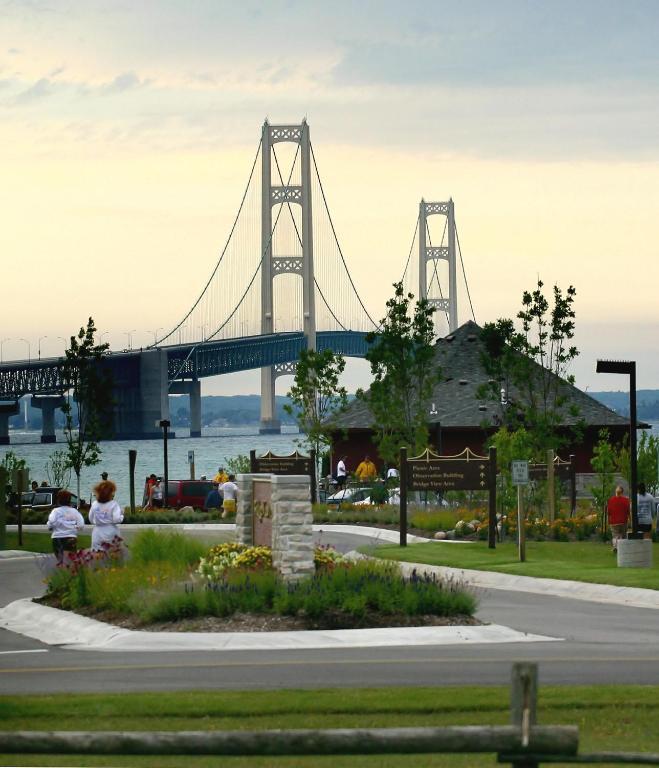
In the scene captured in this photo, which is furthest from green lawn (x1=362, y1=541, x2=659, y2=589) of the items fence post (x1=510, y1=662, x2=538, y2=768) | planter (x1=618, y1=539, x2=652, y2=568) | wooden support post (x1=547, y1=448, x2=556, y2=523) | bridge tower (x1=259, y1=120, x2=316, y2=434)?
bridge tower (x1=259, y1=120, x2=316, y2=434)

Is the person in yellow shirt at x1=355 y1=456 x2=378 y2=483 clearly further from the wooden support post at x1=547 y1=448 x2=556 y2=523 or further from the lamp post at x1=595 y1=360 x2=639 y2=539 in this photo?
the lamp post at x1=595 y1=360 x2=639 y2=539

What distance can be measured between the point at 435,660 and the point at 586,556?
44.9 feet

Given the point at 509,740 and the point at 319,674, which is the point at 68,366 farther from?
the point at 509,740

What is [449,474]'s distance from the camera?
3075 centimetres

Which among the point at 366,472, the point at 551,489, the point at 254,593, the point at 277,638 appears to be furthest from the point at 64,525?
the point at 366,472

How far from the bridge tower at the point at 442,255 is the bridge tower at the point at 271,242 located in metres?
7.48

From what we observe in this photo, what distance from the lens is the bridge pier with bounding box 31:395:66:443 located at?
113031mm

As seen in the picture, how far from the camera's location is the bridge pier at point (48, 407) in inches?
4450

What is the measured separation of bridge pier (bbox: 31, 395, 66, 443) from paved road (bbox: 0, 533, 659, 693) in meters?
84.6

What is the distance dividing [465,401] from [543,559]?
30.8 m

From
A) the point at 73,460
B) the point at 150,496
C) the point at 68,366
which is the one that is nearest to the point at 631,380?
the point at 150,496

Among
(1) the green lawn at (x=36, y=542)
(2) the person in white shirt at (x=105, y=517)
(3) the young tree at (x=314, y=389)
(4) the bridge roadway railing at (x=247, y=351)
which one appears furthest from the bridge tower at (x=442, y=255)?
(2) the person in white shirt at (x=105, y=517)

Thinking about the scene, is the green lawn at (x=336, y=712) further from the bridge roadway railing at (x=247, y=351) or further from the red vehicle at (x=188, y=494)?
the bridge roadway railing at (x=247, y=351)

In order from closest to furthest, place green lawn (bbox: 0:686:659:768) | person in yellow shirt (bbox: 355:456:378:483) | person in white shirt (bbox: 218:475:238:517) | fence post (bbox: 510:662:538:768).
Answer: fence post (bbox: 510:662:538:768) → green lawn (bbox: 0:686:659:768) → person in white shirt (bbox: 218:475:238:517) → person in yellow shirt (bbox: 355:456:378:483)
